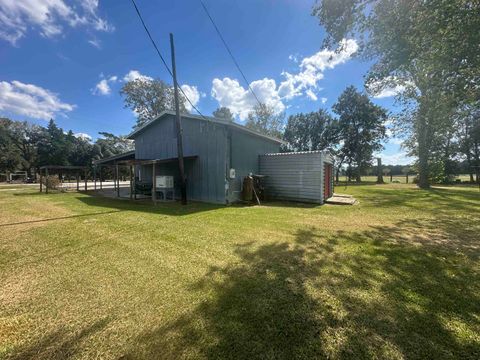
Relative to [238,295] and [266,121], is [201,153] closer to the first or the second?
[238,295]

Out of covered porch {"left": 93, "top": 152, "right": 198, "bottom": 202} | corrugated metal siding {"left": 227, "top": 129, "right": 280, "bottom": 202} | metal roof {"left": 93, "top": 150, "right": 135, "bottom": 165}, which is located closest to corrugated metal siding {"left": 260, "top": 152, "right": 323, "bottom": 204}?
corrugated metal siding {"left": 227, "top": 129, "right": 280, "bottom": 202}

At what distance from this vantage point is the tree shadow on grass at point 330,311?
1894 millimetres

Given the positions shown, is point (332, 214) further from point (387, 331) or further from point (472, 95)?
point (387, 331)

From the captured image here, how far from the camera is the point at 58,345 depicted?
76.7 inches

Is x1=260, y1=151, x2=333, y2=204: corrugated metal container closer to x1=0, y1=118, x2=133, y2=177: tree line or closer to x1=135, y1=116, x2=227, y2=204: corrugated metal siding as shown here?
x1=135, y1=116, x2=227, y2=204: corrugated metal siding

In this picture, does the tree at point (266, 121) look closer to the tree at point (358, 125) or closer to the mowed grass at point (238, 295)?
the tree at point (358, 125)

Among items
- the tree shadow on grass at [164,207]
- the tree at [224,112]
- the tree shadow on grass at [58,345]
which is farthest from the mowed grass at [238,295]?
the tree at [224,112]

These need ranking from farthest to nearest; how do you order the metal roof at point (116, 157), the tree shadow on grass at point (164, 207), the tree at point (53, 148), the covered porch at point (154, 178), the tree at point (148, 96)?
the tree at point (53, 148) < the tree at point (148, 96) < the metal roof at point (116, 157) < the covered porch at point (154, 178) < the tree shadow on grass at point (164, 207)

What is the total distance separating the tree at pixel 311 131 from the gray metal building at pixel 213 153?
22638 millimetres

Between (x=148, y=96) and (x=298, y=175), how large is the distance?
27109mm

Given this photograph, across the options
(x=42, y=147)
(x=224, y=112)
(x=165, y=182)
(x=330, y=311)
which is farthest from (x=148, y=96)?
(x=330, y=311)

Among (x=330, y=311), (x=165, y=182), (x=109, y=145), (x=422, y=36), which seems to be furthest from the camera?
(x=109, y=145)

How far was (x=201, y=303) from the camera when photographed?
254 centimetres

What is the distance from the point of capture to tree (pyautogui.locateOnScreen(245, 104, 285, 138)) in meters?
35.5
